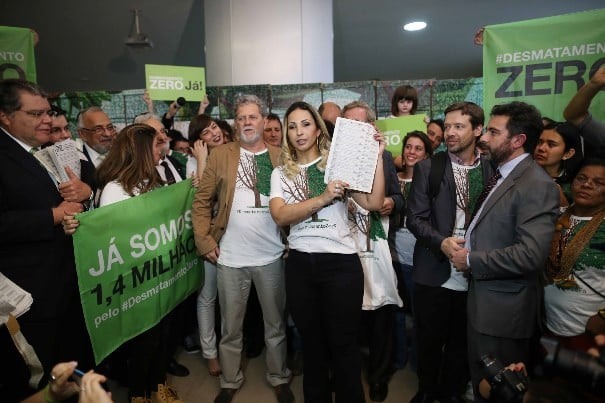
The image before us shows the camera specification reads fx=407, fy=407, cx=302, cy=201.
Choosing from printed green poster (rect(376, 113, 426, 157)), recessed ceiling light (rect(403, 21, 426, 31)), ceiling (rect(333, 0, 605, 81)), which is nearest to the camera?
printed green poster (rect(376, 113, 426, 157))

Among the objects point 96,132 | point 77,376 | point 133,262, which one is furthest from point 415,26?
point 77,376

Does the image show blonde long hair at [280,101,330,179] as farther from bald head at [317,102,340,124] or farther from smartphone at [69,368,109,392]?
smartphone at [69,368,109,392]

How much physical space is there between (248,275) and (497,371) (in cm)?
162

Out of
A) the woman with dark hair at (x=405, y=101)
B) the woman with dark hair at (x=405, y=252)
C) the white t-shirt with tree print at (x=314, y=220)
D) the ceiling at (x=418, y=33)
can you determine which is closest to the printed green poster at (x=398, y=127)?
the woman with dark hair at (x=405, y=101)

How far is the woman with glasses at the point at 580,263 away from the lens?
201 centimetres

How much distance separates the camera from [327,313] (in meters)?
2.23

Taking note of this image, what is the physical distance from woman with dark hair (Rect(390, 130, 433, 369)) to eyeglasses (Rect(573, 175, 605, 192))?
3.48ft

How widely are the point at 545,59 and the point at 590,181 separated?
150 cm

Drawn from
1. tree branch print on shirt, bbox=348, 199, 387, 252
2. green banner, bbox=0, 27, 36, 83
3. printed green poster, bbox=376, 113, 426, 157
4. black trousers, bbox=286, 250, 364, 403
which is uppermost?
green banner, bbox=0, 27, 36, 83

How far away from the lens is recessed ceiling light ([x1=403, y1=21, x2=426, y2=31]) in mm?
6664

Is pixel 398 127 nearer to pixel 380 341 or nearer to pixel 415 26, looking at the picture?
pixel 380 341

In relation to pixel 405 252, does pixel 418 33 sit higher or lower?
higher

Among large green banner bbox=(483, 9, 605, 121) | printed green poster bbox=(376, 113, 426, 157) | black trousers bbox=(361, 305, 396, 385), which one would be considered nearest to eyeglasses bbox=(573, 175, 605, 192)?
large green banner bbox=(483, 9, 605, 121)
